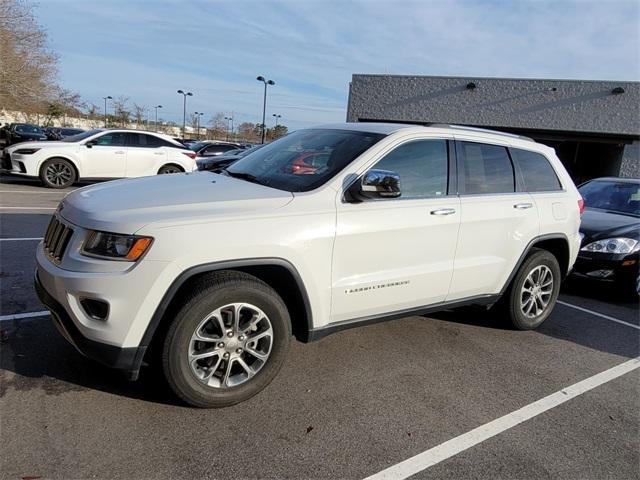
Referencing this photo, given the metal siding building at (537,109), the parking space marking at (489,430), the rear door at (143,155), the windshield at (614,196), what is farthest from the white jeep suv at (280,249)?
the metal siding building at (537,109)

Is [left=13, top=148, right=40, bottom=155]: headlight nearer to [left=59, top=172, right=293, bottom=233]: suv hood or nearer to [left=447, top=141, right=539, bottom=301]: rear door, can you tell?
[left=59, top=172, right=293, bottom=233]: suv hood

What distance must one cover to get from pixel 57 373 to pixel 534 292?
415 cm

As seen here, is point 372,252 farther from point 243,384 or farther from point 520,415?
point 520,415

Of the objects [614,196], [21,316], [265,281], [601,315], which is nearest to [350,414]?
[265,281]

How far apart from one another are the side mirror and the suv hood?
0.46 metres

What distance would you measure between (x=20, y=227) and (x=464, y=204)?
21.6ft

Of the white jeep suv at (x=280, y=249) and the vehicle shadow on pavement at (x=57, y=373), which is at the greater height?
the white jeep suv at (x=280, y=249)

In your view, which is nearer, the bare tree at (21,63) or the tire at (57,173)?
the tire at (57,173)

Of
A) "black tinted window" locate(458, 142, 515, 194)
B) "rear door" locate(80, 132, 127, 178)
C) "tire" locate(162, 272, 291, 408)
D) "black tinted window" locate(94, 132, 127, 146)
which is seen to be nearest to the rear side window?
"black tinted window" locate(458, 142, 515, 194)

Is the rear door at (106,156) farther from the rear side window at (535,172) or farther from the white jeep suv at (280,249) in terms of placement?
the rear side window at (535,172)

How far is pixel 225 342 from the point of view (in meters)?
3.02

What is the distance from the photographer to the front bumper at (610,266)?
6035 millimetres

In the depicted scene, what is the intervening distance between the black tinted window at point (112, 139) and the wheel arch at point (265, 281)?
10822mm

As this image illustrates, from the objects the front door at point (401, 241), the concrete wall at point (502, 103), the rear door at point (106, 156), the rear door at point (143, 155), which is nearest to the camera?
the front door at point (401, 241)
